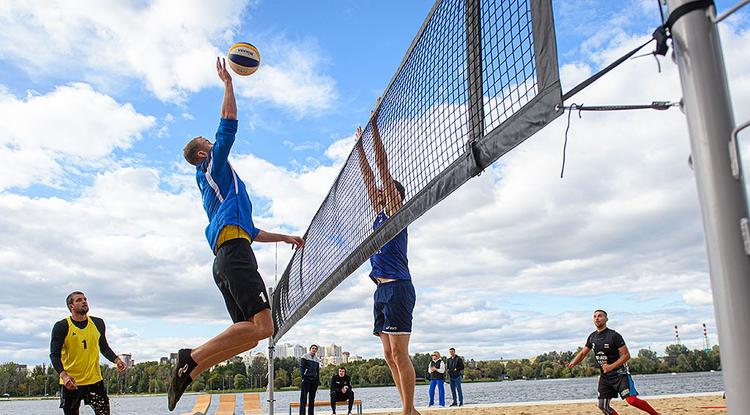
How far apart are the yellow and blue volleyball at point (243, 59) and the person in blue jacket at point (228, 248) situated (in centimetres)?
50

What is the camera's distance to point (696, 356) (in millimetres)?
62500

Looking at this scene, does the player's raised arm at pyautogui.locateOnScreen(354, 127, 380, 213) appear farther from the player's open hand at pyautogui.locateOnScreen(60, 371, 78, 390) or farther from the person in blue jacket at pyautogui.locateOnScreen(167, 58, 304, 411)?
the player's open hand at pyautogui.locateOnScreen(60, 371, 78, 390)

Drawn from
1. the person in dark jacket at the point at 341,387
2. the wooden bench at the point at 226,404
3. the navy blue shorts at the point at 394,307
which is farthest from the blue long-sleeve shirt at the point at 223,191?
the person in dark jacket at the point at 341,387

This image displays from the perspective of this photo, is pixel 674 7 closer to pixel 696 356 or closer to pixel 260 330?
pixel 260 330

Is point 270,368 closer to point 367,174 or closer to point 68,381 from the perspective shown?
point 68,381

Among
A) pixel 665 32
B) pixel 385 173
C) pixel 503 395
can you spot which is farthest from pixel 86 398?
pixel 503 395

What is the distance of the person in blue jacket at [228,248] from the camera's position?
4.71 meters

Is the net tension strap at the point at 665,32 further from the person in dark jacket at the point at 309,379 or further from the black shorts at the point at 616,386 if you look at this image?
the person in dark jacket at the point at 309,379

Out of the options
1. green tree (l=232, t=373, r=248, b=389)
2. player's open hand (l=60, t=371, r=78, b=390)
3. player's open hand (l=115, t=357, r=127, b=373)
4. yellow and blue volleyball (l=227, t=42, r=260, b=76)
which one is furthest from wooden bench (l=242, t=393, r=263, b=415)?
green tree (l=232, t=373, r=248, b=389)

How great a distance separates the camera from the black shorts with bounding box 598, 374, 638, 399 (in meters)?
8.58

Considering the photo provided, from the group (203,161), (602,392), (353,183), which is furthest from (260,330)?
(602,392)

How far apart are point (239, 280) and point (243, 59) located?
Result: 80.6 inches

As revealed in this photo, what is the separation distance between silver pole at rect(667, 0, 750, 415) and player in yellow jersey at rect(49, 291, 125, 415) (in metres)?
6.71

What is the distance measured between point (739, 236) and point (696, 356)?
68.9 m
